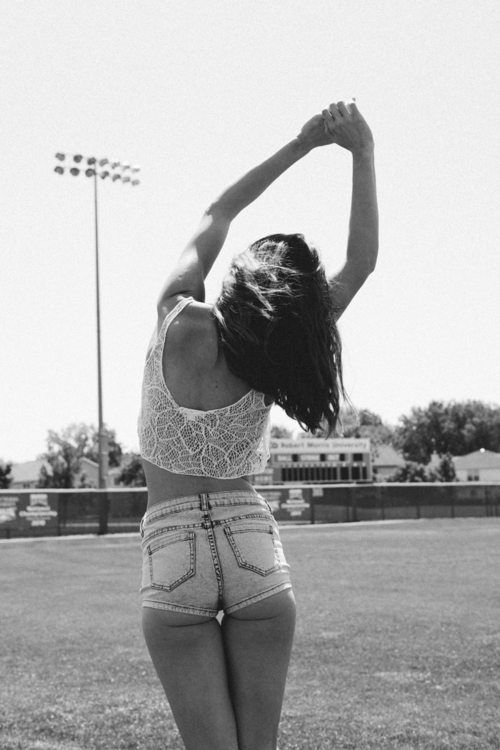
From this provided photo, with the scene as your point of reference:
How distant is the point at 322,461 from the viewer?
44000 mm

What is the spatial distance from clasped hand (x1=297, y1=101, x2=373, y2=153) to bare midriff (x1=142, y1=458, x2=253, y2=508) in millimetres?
1067

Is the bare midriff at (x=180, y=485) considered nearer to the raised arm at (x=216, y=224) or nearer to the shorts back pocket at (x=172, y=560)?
the shorts back pocket at (x=172, y=560)

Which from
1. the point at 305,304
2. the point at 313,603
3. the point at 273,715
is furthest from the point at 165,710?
the point at 313,603

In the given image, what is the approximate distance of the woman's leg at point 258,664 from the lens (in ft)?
6.95

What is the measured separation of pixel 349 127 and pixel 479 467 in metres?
89.4

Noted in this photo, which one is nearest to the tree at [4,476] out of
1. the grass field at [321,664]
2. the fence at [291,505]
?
the fence at [291,505]

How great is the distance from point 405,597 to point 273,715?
35.7 ft

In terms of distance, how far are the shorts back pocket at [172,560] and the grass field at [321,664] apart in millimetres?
3333

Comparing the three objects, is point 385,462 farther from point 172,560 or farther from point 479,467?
point 172,560

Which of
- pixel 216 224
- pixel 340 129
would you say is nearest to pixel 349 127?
pixel 340 129

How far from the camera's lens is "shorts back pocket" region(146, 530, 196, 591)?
6.98 ft

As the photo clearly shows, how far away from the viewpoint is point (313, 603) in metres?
12.0

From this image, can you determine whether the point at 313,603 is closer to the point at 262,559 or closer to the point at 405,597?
the point at 405,597

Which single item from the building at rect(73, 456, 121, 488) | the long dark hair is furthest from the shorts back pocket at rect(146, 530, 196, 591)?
the building at rect(73, 456, 121, 488)
